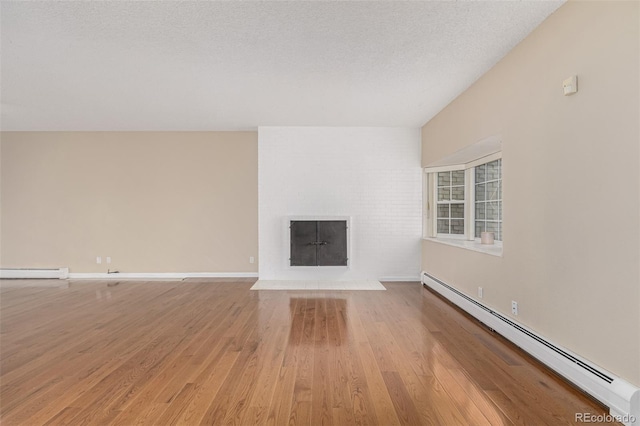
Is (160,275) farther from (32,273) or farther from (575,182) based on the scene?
(575,182)

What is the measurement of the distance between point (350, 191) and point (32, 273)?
19.4 feet

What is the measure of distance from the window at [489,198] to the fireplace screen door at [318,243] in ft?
6.84

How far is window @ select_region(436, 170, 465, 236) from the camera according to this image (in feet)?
18.3

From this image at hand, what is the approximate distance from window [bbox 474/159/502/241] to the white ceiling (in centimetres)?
109

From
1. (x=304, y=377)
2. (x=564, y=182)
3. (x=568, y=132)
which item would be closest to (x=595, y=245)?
(x=564, y=182)

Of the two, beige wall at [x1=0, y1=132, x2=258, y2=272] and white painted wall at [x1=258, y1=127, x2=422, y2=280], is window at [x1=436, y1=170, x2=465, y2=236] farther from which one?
beige wall at [x1=0, y1=132, x2=258, y2=272]

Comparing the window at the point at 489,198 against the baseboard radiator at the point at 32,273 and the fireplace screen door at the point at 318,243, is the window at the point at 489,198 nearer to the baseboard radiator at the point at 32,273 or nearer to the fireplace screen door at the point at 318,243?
the fireplace screen door at the point at 318,243

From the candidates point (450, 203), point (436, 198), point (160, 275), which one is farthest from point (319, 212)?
point (160, 275)

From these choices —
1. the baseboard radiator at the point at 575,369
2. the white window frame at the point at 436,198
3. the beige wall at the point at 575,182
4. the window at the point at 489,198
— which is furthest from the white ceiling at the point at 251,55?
the baseboard radiator at the point at 575,369

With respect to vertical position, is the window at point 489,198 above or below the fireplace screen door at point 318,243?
Answer: above

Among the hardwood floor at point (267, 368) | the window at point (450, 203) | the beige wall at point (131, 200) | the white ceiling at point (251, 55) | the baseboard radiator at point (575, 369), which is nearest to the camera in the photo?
the baseboard radiator at point (575, 369)

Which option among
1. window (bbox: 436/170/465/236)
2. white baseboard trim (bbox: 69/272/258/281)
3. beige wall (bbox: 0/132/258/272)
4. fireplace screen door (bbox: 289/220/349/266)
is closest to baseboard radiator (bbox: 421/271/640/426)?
window (bbox: 436/170/465/236)

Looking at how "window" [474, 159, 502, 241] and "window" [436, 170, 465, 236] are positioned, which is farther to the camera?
"window" [436, 170, 465, 236]

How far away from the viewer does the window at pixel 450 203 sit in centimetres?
558
